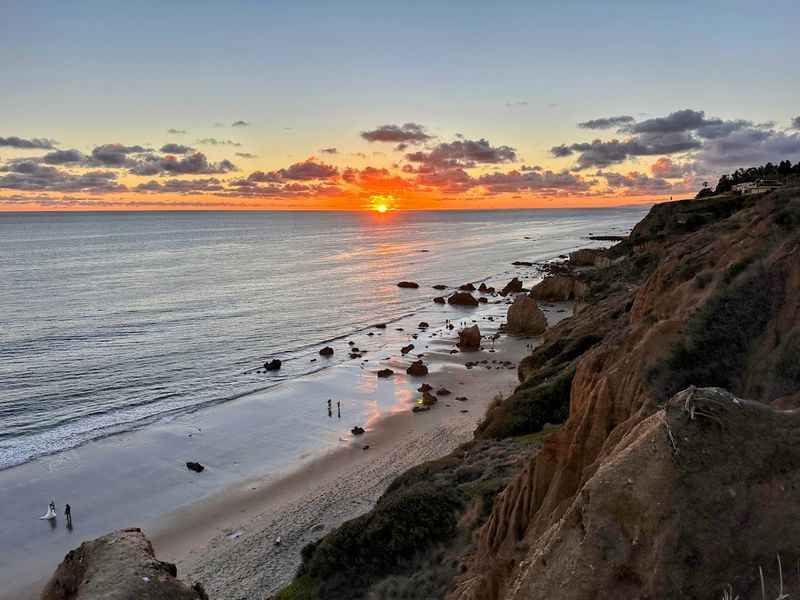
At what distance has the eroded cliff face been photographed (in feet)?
22.5

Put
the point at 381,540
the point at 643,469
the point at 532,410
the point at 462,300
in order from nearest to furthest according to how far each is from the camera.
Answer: the point at 643,469
the point at 381,540
the point at 532,410
the point at 462,300

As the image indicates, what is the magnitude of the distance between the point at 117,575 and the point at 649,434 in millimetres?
11801

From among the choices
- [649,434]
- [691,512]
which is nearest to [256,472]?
[649,434]

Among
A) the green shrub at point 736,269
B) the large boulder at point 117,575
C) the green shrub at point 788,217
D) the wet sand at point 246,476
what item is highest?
the green shrub at point 788,217

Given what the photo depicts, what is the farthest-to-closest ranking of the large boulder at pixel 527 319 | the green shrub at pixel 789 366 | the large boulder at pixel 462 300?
the large boulder at pixel 462 300, the large boulder at pixel 527 319, the green shrub at pixel 789 366

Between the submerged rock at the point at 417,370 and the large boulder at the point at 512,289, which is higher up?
the large boulder at the point at 512,289

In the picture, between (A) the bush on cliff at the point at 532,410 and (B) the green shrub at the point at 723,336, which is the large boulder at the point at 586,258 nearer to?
(A) the bush on cliff at the point at 532,410

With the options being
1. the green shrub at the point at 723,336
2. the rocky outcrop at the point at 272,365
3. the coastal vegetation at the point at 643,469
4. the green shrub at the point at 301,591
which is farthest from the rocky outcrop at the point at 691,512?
the rocky outcrop at the point at 272,365

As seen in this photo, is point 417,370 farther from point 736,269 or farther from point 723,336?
point 723,336

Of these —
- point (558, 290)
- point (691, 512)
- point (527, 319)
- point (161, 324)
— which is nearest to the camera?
point (691, 512)

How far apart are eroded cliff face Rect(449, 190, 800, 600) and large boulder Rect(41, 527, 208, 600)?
6594mm

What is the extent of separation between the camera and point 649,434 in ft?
24.3

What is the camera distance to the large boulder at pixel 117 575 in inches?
498

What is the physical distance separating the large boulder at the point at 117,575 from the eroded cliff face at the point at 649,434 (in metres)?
6.59
